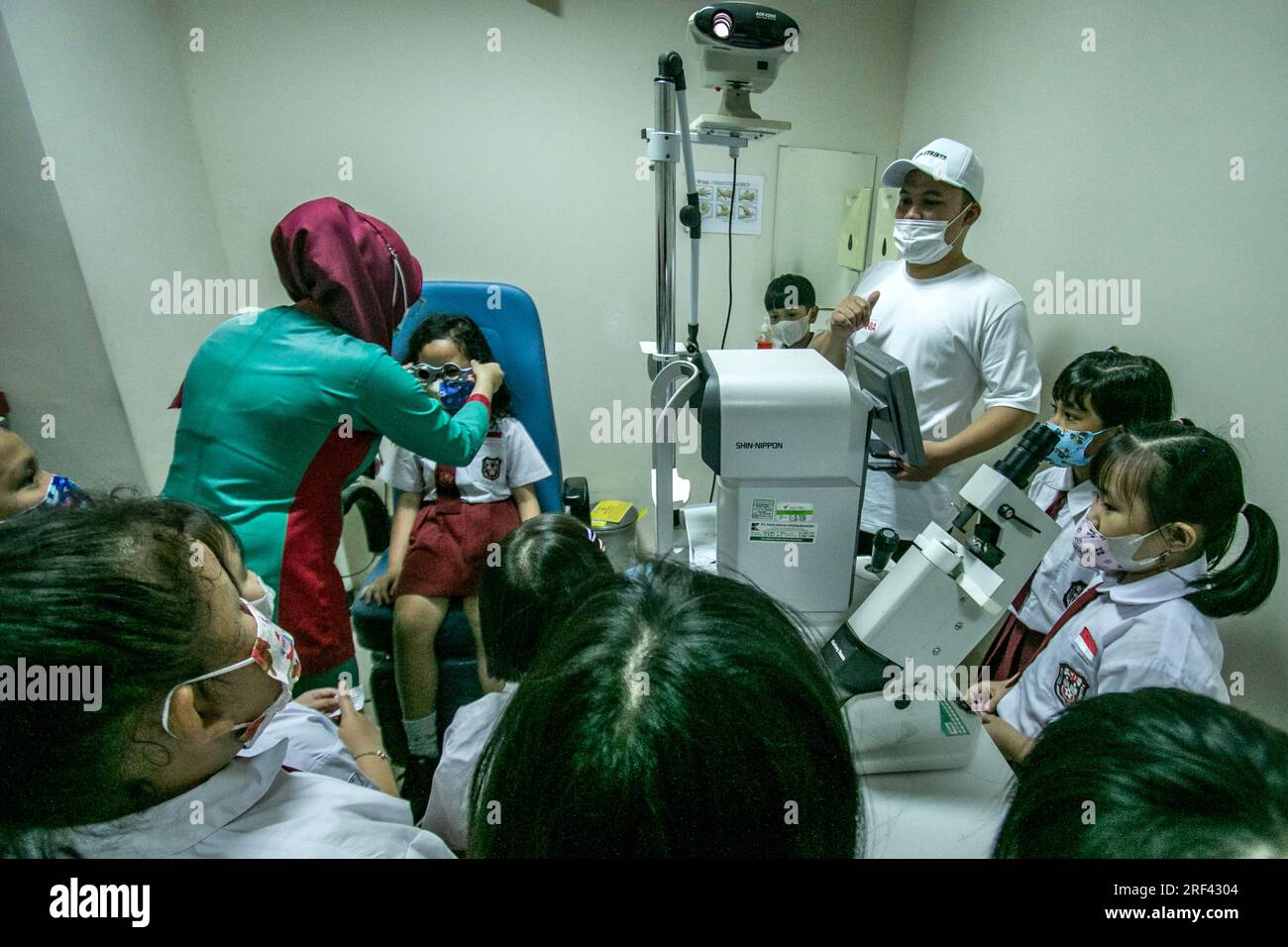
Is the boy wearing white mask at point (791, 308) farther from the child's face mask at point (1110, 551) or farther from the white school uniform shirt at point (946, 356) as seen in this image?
the child's face mask at point (1110, 551)

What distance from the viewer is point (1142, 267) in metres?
→ 1.35

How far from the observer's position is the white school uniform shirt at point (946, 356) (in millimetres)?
1470

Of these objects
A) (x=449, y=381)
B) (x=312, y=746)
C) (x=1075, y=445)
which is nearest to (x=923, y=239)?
(x=1075, y=445)

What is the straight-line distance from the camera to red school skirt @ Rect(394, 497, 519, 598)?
5.22ft

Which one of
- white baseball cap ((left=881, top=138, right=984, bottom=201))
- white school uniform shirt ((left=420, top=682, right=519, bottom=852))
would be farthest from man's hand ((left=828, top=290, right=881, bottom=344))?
white school uniform shirt ((left=420, top=682, right=519, bottom=852))

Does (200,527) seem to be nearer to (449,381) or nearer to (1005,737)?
(449,381)

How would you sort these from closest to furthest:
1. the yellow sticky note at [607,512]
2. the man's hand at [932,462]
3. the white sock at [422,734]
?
the man's hand at [932,462]
the white sock at [422,734]
the yellow sticky note at [607,512]

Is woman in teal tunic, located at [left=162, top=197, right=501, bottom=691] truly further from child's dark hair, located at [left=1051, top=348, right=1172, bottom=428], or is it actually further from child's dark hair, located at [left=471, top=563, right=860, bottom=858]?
child's dark hair, located at [left=1051, top=348, right=1172, bottom=428]

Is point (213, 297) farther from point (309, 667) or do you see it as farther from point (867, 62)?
point (867, 62)

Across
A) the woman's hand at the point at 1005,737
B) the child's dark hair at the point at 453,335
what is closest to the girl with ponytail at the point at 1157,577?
the woman's hand at the point at 1005,737

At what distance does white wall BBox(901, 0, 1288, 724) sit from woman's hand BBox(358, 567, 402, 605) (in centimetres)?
195

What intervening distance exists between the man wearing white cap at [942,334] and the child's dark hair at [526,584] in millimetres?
A: 817

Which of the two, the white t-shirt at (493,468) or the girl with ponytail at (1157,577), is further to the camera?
the white t-shirt at (493,468)

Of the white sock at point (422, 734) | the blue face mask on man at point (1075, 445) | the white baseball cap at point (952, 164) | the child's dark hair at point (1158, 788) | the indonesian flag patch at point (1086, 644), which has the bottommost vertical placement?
the white sock at point (422, 734)
